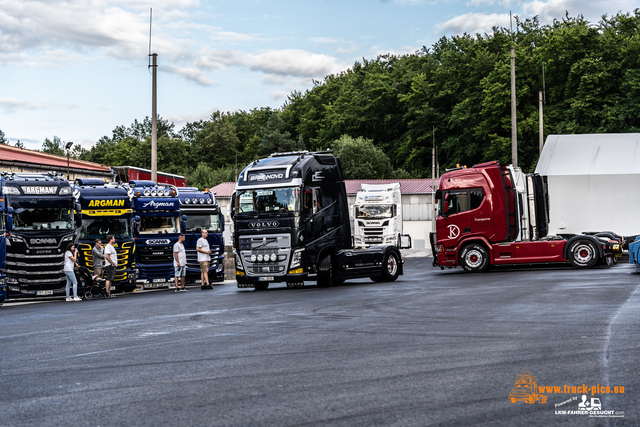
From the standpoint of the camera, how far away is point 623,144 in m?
30.0

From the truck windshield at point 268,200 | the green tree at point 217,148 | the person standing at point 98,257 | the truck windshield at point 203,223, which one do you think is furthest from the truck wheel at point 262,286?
the green tree at point 217,148

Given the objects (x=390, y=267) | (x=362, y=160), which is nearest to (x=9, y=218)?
(x=390, y=267)

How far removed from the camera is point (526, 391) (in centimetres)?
662

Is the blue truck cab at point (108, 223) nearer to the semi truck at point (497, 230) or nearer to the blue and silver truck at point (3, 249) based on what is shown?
the blue and silver truck at point (3, 249)

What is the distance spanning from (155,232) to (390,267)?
9608mm

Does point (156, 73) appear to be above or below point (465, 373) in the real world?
above

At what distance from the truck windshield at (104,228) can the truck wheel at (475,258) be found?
12.1m

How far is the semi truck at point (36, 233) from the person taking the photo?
22641mm

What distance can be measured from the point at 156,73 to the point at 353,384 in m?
31.1

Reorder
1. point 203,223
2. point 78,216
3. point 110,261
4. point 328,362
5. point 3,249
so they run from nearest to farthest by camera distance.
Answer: point 328,362 → point 3,249 → point 110,261 → point 78,216 → point 203,223

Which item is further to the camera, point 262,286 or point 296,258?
point 262,286

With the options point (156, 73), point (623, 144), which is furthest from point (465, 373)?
point (156, 73)

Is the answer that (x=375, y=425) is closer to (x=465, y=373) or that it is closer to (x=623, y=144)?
(x=465, y=373)

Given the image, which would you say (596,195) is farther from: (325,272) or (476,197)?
(325,272)
